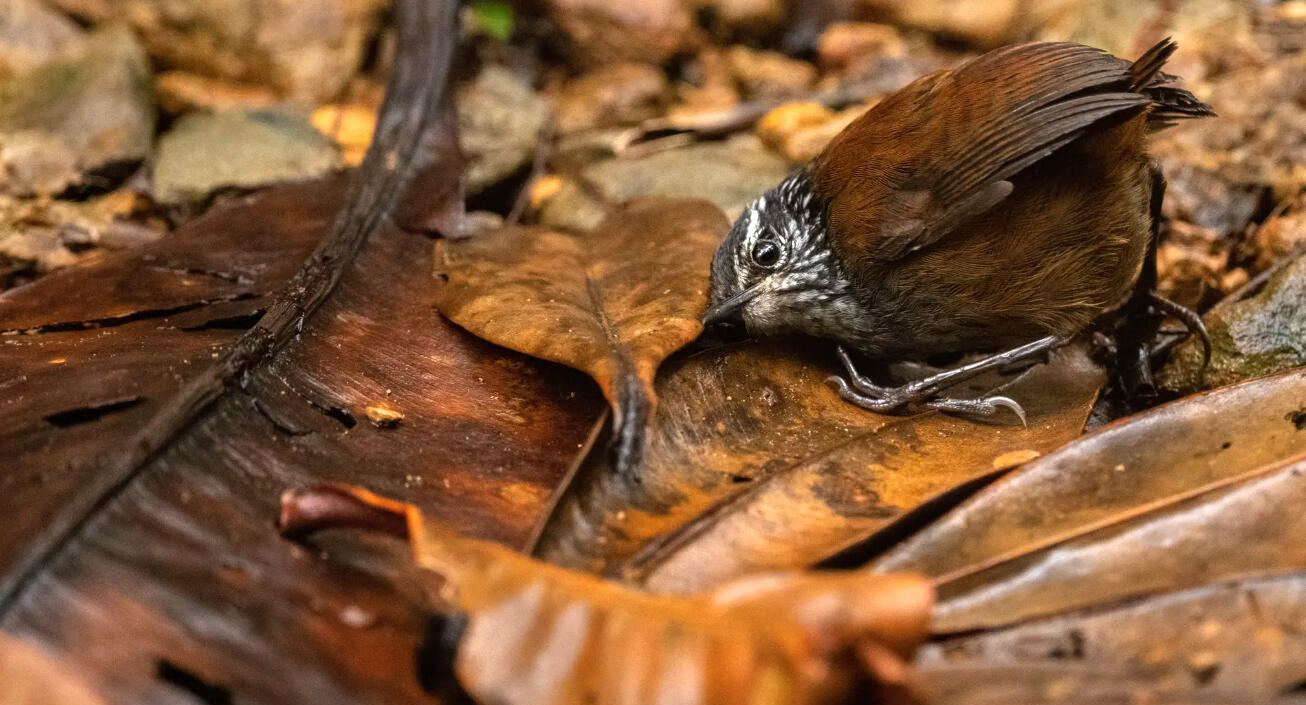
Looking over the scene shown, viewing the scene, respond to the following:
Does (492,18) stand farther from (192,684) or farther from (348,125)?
(192,684)

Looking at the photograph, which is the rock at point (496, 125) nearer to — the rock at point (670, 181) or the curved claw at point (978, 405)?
the rock at point (670, 181)

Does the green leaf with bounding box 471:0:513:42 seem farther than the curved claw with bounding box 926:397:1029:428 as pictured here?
Yes

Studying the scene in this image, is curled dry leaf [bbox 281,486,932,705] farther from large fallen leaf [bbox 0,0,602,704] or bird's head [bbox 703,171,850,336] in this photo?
bird's head [bbox 703,171,850,336]

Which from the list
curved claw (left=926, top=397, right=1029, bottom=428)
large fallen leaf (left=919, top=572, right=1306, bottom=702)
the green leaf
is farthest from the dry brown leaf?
the green leaf

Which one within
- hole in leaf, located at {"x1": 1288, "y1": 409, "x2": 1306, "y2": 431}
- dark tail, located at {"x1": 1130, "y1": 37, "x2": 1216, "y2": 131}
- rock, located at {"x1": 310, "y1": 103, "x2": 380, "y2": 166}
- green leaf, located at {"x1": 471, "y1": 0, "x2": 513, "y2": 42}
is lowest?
hole in leaf, located at {"x1": 1288, "y1": 409, "x2": 1306, "y2": 431}

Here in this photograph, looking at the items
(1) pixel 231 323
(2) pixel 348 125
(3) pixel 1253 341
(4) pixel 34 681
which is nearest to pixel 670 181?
(2) pixel 348 125

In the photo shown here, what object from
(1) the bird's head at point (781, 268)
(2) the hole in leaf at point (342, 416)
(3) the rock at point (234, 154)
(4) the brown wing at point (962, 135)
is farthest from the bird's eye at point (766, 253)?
(3) the rock at point (234, 154)

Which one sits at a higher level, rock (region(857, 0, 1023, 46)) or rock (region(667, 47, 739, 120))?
rock (region(857, 0, 1023, 46))
